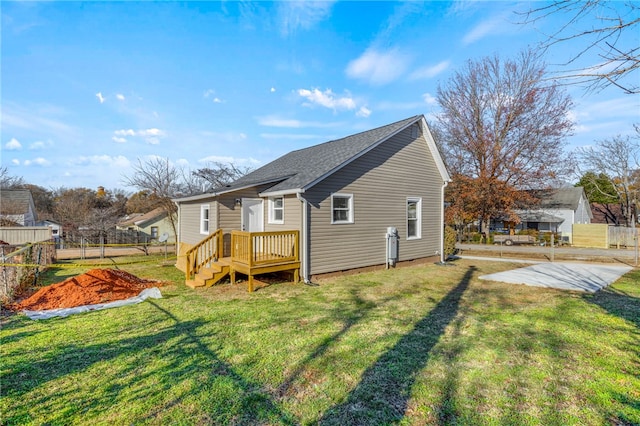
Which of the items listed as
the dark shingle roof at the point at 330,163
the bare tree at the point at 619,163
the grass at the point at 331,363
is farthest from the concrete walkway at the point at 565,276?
the bare tree at the point at 619,163

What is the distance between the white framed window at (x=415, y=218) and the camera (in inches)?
474

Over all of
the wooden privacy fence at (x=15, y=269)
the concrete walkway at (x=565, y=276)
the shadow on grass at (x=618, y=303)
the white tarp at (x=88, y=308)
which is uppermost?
the wooden privacy fence at (x=15, y=269)

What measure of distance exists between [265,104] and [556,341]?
52.5 feet

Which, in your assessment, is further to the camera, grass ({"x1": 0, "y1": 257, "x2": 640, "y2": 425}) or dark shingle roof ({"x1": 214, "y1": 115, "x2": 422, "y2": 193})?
dark shingle roof ({"x1": 214, "y1": 115, "x2": 422, "y2": 193})

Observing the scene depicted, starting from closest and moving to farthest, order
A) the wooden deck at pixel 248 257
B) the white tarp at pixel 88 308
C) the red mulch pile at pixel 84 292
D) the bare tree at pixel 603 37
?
the bare tree at pixel 603 37, the white tarp at pixel 88 308, the red mulch pile at pixel 84 292, the wooden deck at pixel 248 257

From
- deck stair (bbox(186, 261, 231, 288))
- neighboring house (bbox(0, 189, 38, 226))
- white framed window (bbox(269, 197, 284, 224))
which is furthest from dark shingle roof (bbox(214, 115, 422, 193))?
neighboring house (bbox(0, 189, 38, 226))

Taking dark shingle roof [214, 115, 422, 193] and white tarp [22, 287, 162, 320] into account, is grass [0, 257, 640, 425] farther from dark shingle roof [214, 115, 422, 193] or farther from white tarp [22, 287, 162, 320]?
dark shingle roof [214, 115, 422, 193]

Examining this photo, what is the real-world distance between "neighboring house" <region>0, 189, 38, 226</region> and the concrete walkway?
29.1 metres

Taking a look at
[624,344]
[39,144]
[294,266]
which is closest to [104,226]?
[39,144]

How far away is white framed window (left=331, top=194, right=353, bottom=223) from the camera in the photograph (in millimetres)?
9641

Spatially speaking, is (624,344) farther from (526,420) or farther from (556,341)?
(526,420)

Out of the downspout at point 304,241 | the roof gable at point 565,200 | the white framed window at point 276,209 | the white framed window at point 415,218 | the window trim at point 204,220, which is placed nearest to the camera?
the downspout at point 304,241

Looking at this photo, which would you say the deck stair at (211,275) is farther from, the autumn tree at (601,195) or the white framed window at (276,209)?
the autumn tree at (601,195)

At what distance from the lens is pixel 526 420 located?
8.92 feet
